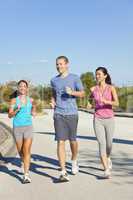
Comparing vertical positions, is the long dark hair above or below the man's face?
below

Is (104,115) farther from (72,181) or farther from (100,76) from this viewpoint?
(72,181)

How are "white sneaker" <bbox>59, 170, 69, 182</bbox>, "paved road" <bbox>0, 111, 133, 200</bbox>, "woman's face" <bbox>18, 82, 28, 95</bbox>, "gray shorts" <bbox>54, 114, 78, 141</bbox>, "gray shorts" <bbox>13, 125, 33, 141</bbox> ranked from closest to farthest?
"paved road" <bbox>0, 111, 133, 200</bbox> → "white sneaker" <bbox>59, 170, 69, 182</bbox> → "gray shorts" <bbox>54, 114, 78, 141</bbox> → "gray shorts" <bbox>13, 125, 33, 141</bbox> → "woman's face" <bbox>18, 82, 28, 95</bbox>

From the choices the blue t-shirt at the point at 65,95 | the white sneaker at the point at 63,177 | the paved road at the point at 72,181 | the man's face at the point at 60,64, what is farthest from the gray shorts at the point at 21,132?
the man's face at the point at 60,64

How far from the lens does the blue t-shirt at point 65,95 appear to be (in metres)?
10.0

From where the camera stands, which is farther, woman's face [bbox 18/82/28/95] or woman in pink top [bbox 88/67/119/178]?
woman's face [bbox 18/82/28/95]

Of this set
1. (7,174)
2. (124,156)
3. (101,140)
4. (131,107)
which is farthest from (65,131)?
(131,107)

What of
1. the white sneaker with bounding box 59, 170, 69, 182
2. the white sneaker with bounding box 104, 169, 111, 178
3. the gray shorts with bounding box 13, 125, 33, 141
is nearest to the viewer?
the white sneaker with bounding box 59, 170, 69, 182

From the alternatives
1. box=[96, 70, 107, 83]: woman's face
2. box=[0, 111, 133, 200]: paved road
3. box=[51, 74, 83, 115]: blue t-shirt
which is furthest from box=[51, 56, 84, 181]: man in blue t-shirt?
box=[0, 111, 133, 200]: paved road

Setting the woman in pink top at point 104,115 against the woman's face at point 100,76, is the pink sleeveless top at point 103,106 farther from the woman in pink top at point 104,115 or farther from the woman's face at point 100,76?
the woman's face at point 100,76

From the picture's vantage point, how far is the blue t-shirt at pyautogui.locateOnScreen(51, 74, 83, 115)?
1005cm

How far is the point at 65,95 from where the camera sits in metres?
10.1

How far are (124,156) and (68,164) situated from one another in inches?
74.3

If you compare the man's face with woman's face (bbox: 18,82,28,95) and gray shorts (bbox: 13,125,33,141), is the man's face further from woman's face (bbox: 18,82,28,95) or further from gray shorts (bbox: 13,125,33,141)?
gray shorts (bbox: 13,125,33,141)

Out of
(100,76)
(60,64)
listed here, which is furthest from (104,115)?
(60,64)
